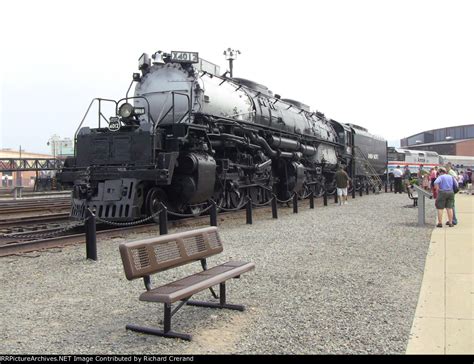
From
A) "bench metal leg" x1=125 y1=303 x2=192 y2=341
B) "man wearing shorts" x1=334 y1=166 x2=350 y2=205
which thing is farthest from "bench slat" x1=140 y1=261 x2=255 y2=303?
"man wearing shorts" x1=334 y1=166 x2=350 y2=205

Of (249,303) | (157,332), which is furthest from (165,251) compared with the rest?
(249,303)

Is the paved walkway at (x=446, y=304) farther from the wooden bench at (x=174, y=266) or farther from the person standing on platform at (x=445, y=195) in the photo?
the person standing on platform at (x=445, y=195)

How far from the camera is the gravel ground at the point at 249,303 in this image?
12.5 feet

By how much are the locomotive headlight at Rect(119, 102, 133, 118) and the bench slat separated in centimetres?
683

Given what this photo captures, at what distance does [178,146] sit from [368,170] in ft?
67.4

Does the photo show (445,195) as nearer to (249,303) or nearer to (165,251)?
(249,303)

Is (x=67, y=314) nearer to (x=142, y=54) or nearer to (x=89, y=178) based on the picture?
(x=89, y=178)

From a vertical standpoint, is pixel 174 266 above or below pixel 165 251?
below

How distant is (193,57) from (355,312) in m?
8.51

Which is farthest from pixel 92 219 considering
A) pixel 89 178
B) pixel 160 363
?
pixel 160 363

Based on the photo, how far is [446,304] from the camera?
190 inches

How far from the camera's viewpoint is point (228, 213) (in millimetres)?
13438

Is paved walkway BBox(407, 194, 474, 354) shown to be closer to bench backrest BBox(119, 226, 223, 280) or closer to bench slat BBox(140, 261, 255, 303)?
bench slat BBox(140, 261, 255, 303)

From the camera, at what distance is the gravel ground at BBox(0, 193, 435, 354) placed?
12.5ft
